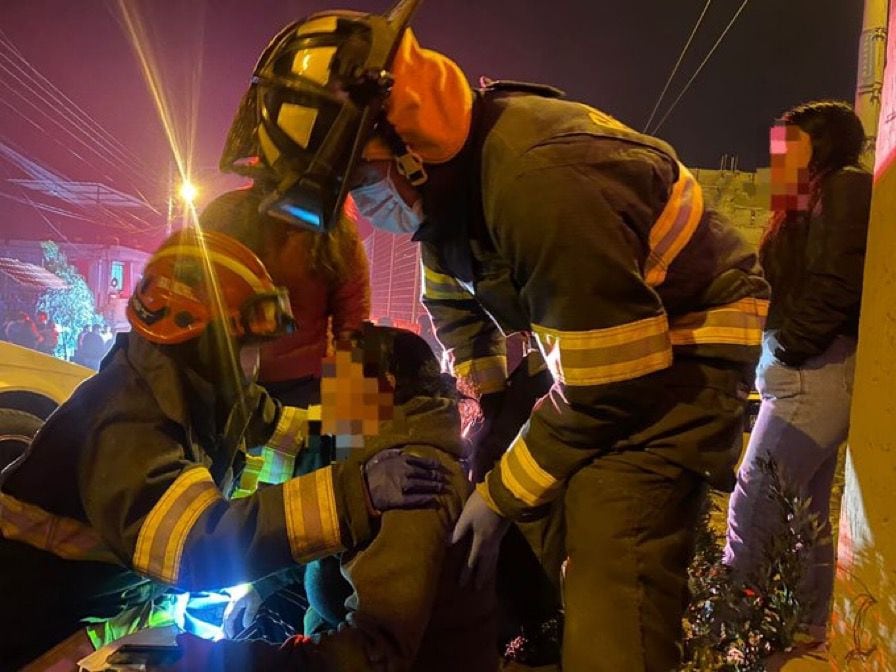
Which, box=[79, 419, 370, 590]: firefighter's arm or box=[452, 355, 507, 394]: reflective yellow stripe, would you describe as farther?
box=[452, 355, 507, 394]: reflective yellow stripe

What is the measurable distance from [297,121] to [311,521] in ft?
2.53

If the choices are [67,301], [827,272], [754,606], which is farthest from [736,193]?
[67,301]

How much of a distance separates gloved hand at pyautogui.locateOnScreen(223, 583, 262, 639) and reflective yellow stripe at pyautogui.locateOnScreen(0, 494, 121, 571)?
39cm

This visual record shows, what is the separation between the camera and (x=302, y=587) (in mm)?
1775

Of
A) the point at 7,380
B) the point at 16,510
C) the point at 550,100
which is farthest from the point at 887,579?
the point at 7,380

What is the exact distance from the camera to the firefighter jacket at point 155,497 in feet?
4.01

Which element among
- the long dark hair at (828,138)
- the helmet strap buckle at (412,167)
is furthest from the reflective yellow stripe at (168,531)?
the long dark hair at (828,138)

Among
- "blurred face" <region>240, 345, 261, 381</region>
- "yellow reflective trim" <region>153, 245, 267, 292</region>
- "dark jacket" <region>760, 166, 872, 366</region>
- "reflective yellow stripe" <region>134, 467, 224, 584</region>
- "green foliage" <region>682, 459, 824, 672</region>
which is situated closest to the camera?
"reflective yellow stripe" <region>134, 467, 224, 584</region>

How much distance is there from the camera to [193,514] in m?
1.23

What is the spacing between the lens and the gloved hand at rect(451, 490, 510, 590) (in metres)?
1.46

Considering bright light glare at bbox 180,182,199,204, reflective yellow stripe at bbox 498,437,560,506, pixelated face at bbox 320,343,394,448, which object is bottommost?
reflective yellow stripe at bbox 498,437,560,506

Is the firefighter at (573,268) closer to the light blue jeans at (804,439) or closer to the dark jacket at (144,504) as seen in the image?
the dark jacket at (144,504)

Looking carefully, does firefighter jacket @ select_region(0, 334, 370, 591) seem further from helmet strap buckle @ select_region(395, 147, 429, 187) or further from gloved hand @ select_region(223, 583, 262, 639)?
helmet strap buckle @ select_region(395, 147, 429, 187)

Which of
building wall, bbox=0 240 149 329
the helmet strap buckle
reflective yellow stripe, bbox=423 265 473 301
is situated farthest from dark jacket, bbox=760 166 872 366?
building wall, bbox=0 240 149 329
